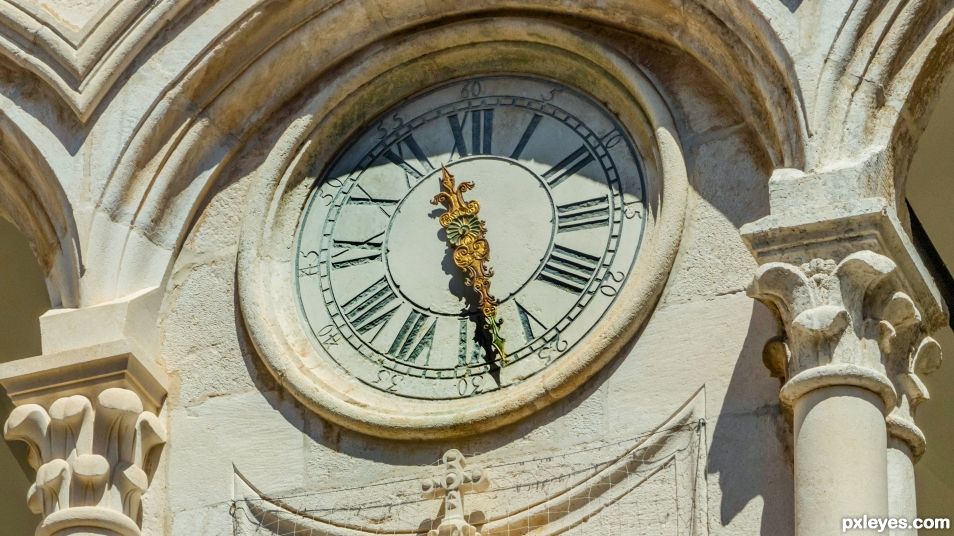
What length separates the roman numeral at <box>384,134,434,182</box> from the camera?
10.1 meters

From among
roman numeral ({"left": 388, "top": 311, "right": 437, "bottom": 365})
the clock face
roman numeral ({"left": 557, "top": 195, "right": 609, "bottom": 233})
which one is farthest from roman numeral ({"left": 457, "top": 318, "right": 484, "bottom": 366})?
roman numeral ({"left": 557, "top": 195, "right": 609, "bottom": 233})

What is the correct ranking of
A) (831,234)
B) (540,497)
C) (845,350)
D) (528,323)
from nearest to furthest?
(845,350), (831,234), (540,497), (528,323)

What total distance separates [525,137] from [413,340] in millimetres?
946

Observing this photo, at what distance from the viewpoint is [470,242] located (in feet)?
32.0

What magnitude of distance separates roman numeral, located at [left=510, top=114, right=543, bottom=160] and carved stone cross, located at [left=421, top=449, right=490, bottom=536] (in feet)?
4.30

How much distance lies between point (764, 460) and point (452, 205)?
1766 mm

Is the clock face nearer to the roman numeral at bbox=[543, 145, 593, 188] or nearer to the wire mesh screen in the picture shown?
the roman numeral at bbox=[543, 145, 593, 188]

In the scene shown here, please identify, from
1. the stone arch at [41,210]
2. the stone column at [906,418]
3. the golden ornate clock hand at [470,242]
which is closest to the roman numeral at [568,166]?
the golden ornate clock hand at [470,242]

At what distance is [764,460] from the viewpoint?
883 centimetres

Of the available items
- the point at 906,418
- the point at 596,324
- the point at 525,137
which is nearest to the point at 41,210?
the point at 525,137

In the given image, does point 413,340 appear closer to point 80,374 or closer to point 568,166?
point 568,166

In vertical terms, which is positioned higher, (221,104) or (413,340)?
(221,104)

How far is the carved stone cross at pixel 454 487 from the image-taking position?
9.09 m

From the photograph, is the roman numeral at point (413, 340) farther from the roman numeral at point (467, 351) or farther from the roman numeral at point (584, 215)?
the roman numeral at point (584, 215)
